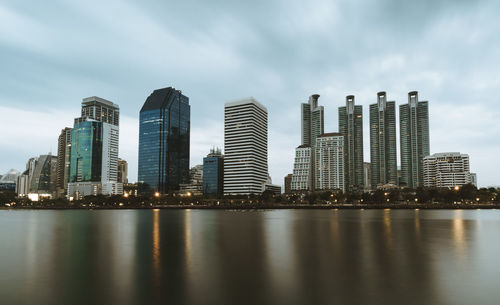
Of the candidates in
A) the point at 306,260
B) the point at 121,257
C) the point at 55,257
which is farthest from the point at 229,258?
the point at 55,257

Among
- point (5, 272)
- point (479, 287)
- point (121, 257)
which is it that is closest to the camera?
point (479, 287)

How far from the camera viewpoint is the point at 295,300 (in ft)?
65.6

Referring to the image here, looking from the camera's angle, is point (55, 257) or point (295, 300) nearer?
point (295, 300)

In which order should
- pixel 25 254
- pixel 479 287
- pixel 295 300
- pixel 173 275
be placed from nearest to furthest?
pixel 295 300
pixel 479 287
pixel 173 275
pixel 25 254

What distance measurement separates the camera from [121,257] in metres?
36.9

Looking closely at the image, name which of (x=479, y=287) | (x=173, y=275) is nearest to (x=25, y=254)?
(x=173, y=275)

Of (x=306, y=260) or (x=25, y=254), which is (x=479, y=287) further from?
(x=25, y=254)

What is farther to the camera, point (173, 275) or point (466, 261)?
point (466, 261)

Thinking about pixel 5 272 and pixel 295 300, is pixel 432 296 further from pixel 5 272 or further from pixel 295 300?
pixel 5 272

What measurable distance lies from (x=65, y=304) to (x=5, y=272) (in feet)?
47.4

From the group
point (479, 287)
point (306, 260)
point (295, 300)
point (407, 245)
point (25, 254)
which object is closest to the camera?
point (295, 300)

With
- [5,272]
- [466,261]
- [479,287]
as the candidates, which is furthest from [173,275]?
[466,261]

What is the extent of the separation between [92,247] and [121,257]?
1096 centimetres

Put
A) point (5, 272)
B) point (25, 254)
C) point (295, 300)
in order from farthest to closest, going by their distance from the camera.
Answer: point (25, 254) < point (5, 272) < point (295, 300)
